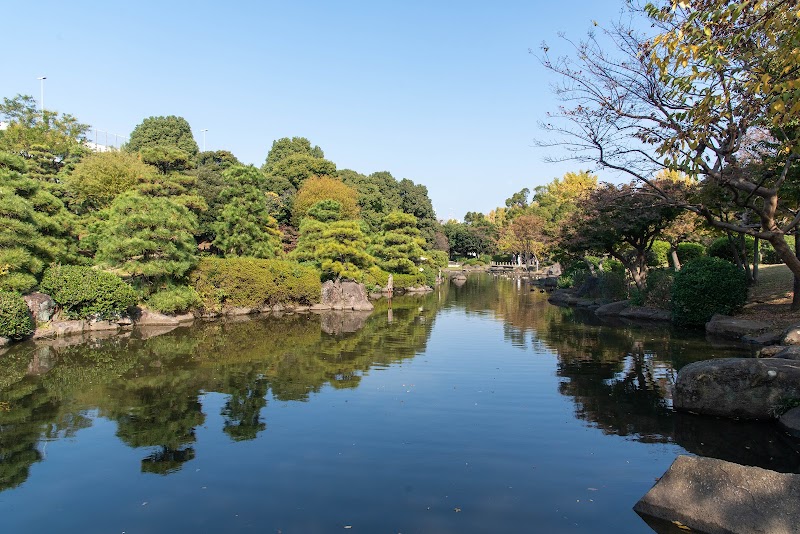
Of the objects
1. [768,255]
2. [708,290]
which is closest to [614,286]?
[768,255]

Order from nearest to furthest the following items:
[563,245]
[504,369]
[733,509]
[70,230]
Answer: [733,509], [504,369], [70,230], [563,245]

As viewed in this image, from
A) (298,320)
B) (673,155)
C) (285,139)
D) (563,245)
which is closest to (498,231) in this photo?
(285,139)

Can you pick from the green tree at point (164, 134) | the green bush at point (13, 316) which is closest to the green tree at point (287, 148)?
the green tree at point (164, 134)

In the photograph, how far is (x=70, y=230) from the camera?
1906 cm

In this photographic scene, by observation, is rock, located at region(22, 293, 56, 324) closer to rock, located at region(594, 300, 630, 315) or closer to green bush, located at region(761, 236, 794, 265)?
rock, located at region(594, 300, 630, 315)

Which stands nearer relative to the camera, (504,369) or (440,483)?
(440,483)

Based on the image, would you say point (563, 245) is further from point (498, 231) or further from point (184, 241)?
point (498, 231)

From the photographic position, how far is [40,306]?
16203mm

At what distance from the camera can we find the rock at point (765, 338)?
14055 mm

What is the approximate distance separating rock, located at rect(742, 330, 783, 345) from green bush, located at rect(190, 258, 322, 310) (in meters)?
16.8

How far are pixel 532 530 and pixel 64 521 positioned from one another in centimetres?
439

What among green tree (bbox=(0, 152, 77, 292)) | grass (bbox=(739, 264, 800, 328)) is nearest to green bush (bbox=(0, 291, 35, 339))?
green tree (bbox=(0, 152, 77, 292))

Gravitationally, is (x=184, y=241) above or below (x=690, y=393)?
above

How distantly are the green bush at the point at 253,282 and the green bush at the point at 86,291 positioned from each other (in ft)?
13.7
